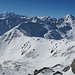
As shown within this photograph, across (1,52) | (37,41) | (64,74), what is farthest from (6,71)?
(1,52)

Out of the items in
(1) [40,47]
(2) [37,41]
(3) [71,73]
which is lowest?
(3) [71,73]

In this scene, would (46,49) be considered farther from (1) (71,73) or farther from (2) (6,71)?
(1) (71,73)

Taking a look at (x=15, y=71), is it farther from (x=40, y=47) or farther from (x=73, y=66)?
(x=40, y=47)

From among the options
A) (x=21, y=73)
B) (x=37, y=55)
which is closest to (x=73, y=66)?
(x=21, y=73)

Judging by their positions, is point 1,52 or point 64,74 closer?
point 64,74

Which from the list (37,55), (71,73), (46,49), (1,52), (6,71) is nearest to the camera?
(71,73)

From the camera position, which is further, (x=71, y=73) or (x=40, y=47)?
(x=40, y=47)

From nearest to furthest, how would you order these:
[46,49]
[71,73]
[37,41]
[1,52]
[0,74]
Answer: [71,73] < [0,74] < [46,49] < [37,41] < [1,52]

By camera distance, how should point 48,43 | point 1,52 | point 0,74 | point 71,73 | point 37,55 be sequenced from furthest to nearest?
point 1,52 → point 48,43 → point 37,55 → point 0,74 → point 71,73

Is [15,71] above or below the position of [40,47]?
below
